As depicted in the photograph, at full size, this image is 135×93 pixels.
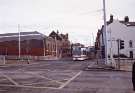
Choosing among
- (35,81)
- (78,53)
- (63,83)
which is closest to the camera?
(63,83)

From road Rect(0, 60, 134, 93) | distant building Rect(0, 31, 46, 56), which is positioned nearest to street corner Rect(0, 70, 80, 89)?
road Rect(0, 60, 134, 93)

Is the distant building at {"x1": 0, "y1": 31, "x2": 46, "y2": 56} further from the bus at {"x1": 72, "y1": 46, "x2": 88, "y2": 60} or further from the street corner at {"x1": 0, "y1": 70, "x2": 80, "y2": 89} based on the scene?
the street corner at {"x1": 0, "y1": 70, "x2": 80, "y2": 89}

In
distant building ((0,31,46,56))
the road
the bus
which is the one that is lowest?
the road

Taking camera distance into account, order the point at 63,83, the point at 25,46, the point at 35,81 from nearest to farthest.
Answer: the point at 63,83 → the point at 35,81 → the point at 25,46

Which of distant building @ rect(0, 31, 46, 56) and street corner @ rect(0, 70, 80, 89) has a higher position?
distant building @ rect(0, 31, 46, 56)

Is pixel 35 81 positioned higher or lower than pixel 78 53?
lower

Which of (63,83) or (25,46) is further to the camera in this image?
(25,46)

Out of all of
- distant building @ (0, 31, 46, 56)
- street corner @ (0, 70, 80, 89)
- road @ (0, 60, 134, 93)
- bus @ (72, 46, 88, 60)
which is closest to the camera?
road @ (0, 60, 134, 93)

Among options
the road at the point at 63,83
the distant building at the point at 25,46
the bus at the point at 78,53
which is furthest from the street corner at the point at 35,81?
the distant building at the point at 25,46

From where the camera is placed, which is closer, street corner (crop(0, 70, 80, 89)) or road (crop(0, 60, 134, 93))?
road (crop(0, 60, 134, 93))

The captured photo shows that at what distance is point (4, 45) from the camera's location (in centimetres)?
11744

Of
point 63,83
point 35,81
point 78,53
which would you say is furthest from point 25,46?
point 63,83

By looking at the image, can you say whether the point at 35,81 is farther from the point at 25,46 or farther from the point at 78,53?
the point at 25,46

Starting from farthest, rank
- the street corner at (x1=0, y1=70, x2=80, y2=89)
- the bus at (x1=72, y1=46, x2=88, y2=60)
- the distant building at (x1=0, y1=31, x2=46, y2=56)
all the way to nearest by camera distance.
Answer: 1. the distant building at (x1=0, y1=31, x2=46, y2=56)
2. the bus at (x1=72, y1=46, x2=88, y2=60)
3. the street corner at (x1=0, y1=70, x2=80, y2=89)
